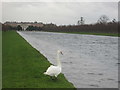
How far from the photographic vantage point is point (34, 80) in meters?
12.6

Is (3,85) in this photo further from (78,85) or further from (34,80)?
(78,85)

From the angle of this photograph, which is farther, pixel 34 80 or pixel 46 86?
pixel 34 80

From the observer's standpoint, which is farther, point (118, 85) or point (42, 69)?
point (42, 69)

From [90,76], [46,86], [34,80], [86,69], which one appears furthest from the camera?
[86,69]

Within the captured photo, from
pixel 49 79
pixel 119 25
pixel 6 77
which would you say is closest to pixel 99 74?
pixel 49 79

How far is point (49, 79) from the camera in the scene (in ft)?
42.2

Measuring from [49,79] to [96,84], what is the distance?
7.13 ft

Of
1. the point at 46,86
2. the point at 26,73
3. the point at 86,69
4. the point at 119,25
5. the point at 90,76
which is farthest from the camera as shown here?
→ the point at 119,25

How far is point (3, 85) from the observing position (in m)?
11.5

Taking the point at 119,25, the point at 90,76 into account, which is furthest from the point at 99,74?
the point at 119,25

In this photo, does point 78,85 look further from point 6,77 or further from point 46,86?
point 6,77

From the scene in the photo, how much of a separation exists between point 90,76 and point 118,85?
2.49m

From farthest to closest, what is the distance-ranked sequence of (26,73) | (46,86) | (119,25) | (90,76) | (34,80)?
→ (119,25) → (90,76) → (26,73) → (34,80) → (46,86)

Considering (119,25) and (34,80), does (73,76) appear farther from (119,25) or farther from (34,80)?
(119,25)
